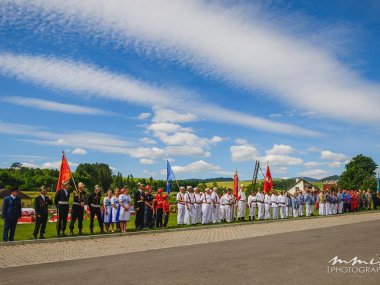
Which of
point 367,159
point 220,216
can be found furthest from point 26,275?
point 367,159

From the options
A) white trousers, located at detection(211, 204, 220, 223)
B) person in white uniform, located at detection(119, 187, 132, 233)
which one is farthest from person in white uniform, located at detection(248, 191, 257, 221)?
person in white uniform, located at detection(119, 187, 132, 233)

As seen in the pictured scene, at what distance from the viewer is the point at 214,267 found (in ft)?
29.0

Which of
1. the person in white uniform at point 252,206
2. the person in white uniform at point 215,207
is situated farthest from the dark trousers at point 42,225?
the person in white uniform at point 252,206

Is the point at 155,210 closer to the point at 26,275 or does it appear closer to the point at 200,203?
the point at 200,203

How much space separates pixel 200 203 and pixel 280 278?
47.4 ft

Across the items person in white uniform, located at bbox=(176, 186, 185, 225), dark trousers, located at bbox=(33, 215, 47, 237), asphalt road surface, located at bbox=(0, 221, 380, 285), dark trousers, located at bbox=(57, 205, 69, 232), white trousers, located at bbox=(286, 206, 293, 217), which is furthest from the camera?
white trousers, located at bbox=(286, 206, 293, 217)

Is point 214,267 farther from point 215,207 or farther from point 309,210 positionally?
point 309,210

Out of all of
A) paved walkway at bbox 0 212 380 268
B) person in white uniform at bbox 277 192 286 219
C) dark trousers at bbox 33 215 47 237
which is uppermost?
person in white uniform at bbox 277 192 286 219

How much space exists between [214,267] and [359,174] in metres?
87.7

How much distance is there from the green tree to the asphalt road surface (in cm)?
8094

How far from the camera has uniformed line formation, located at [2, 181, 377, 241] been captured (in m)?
14.9

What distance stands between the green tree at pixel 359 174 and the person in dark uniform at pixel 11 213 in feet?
271

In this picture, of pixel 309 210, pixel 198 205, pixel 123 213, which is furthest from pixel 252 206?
pixel 123 213

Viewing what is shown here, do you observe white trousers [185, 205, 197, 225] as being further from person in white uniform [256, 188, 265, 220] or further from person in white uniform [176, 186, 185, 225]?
person in white uniform [256, 188, 265, 220]
